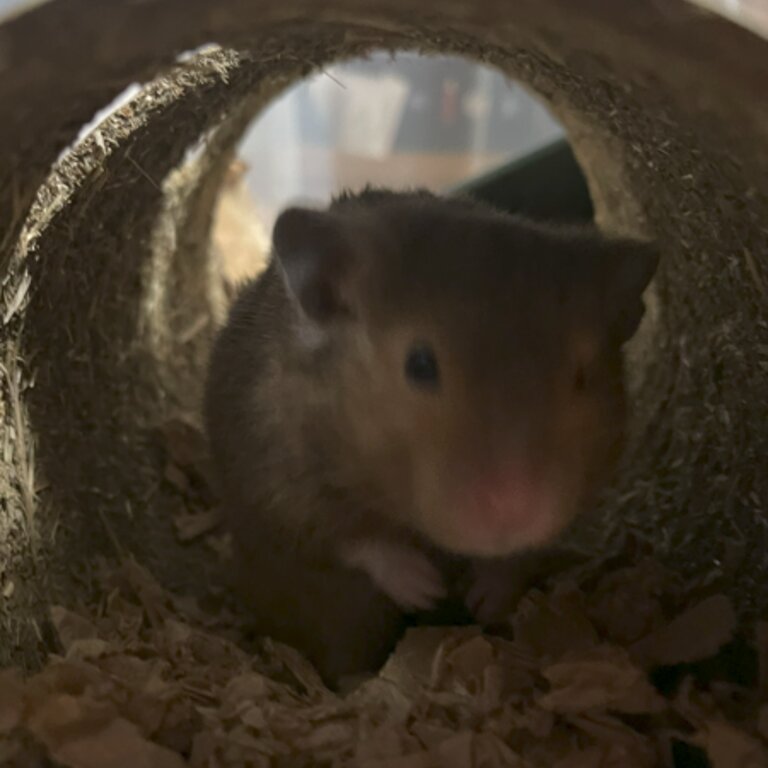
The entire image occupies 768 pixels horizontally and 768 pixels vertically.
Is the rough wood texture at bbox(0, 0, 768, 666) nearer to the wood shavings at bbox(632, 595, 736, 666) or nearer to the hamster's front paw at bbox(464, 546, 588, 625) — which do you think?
the wood shavings at bbox(632, 595, 736, 666)

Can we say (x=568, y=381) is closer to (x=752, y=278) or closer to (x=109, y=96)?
(x=752, y=278)

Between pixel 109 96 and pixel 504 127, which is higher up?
pixel 504 127

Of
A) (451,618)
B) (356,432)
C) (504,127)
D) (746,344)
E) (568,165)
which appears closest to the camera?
(356,432)

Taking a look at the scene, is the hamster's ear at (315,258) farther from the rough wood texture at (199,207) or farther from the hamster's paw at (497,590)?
the hamster's paw at (497,590)

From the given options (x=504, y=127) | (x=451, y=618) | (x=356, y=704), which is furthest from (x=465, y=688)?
(x=504, y=127)

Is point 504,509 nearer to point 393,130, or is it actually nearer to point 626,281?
point 626,281

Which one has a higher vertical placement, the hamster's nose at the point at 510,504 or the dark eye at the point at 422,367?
the dark eye at the point at 422,367

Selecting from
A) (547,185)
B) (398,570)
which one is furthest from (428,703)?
(547,185)

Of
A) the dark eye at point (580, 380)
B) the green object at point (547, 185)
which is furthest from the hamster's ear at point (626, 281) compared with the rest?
the green object at point (547, 185)
